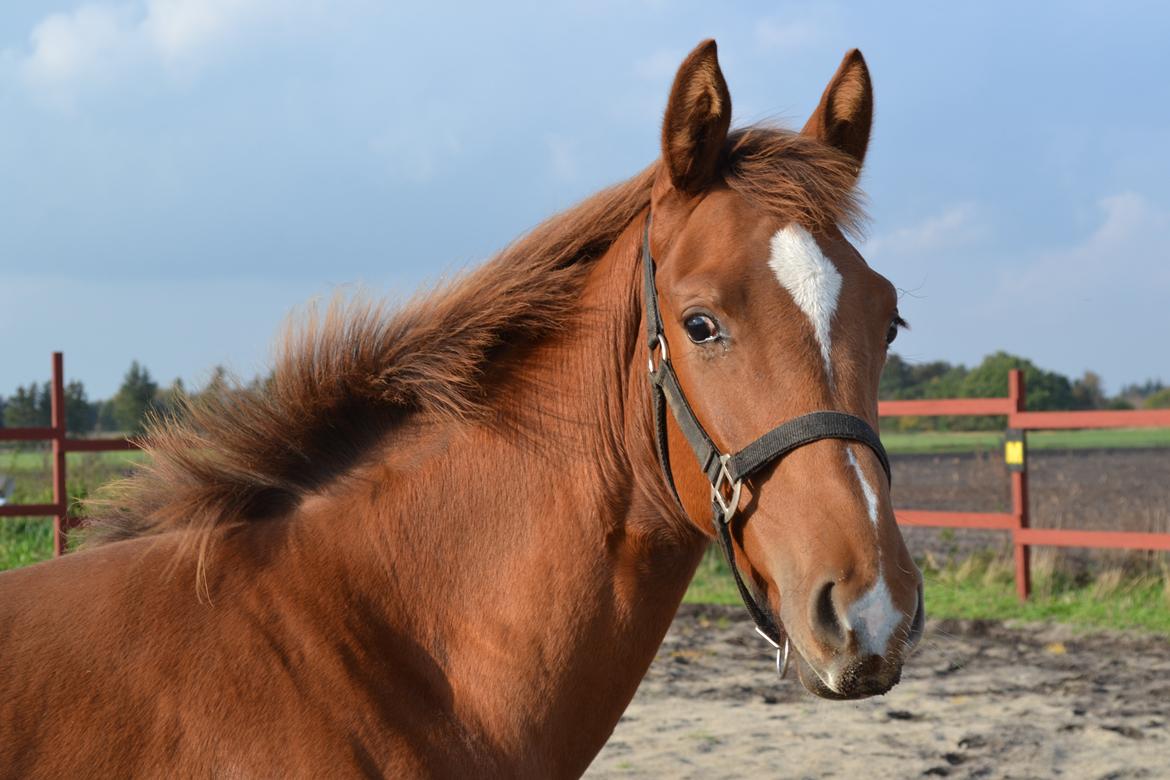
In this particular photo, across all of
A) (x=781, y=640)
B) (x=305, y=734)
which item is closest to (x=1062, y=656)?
(x=781, y=640)

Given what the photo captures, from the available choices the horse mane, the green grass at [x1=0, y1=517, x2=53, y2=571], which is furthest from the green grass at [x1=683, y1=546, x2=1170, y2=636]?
the horse mane

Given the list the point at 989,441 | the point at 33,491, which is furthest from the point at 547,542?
the point at 989,441

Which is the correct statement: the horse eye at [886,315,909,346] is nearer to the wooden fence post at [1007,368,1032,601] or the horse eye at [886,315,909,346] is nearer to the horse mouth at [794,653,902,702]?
the horse mouth at [794,653,902,702]

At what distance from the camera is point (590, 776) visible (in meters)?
5.06

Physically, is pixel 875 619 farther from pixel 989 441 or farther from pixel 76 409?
pixel 989 441

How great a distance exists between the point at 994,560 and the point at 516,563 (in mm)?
8690

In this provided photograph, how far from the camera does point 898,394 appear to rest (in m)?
14.5

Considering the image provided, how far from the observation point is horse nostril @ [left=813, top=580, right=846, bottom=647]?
192 centimetres

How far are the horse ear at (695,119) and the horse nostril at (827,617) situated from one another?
94 centimetres

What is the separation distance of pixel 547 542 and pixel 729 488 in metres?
0.44

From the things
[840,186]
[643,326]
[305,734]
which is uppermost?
[840,186]

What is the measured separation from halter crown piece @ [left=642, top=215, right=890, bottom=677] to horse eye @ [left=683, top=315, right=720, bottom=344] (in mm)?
91

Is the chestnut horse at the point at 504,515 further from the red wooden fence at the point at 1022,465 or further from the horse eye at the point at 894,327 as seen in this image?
the red wooden fence at the point at 1022,465

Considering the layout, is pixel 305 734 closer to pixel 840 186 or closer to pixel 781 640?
pixel 781 640
